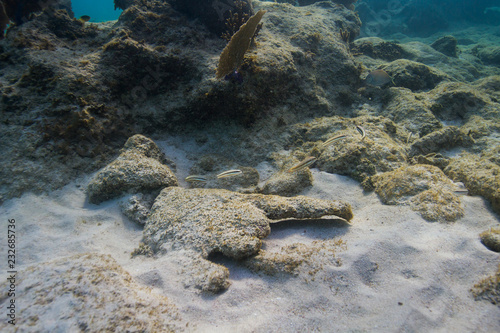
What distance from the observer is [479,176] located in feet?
11.7

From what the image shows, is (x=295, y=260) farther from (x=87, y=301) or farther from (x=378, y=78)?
(x=378, y=78)

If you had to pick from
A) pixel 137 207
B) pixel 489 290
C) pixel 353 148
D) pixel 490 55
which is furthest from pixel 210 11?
pixel 490 55

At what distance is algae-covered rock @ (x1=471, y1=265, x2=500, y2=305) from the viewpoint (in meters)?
2.02

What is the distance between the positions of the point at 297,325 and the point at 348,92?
6304 millimetres

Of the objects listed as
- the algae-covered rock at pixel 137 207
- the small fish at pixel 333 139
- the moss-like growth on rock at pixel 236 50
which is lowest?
the algae-covered rock at pixel 137 207

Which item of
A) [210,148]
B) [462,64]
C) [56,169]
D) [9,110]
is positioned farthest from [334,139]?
[462,64]

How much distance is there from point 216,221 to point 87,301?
1352 mm

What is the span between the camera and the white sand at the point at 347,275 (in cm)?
194

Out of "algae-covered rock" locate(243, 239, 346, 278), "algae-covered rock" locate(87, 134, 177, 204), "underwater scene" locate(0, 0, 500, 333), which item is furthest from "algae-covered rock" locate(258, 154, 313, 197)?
"algae-covered rock" locate(87, 134, 177, 204)

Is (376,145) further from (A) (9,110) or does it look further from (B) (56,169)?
(A) (9,110)

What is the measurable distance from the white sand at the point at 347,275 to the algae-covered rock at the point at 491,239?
3.1 inches

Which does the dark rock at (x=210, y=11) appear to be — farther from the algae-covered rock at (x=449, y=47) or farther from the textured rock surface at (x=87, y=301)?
the algae-covered rock at (x=449, y=47)

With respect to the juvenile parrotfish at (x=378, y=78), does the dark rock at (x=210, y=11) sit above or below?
above

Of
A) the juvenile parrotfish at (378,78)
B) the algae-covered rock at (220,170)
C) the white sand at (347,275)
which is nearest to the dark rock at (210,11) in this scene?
the algae-covered rock at (220,170)
